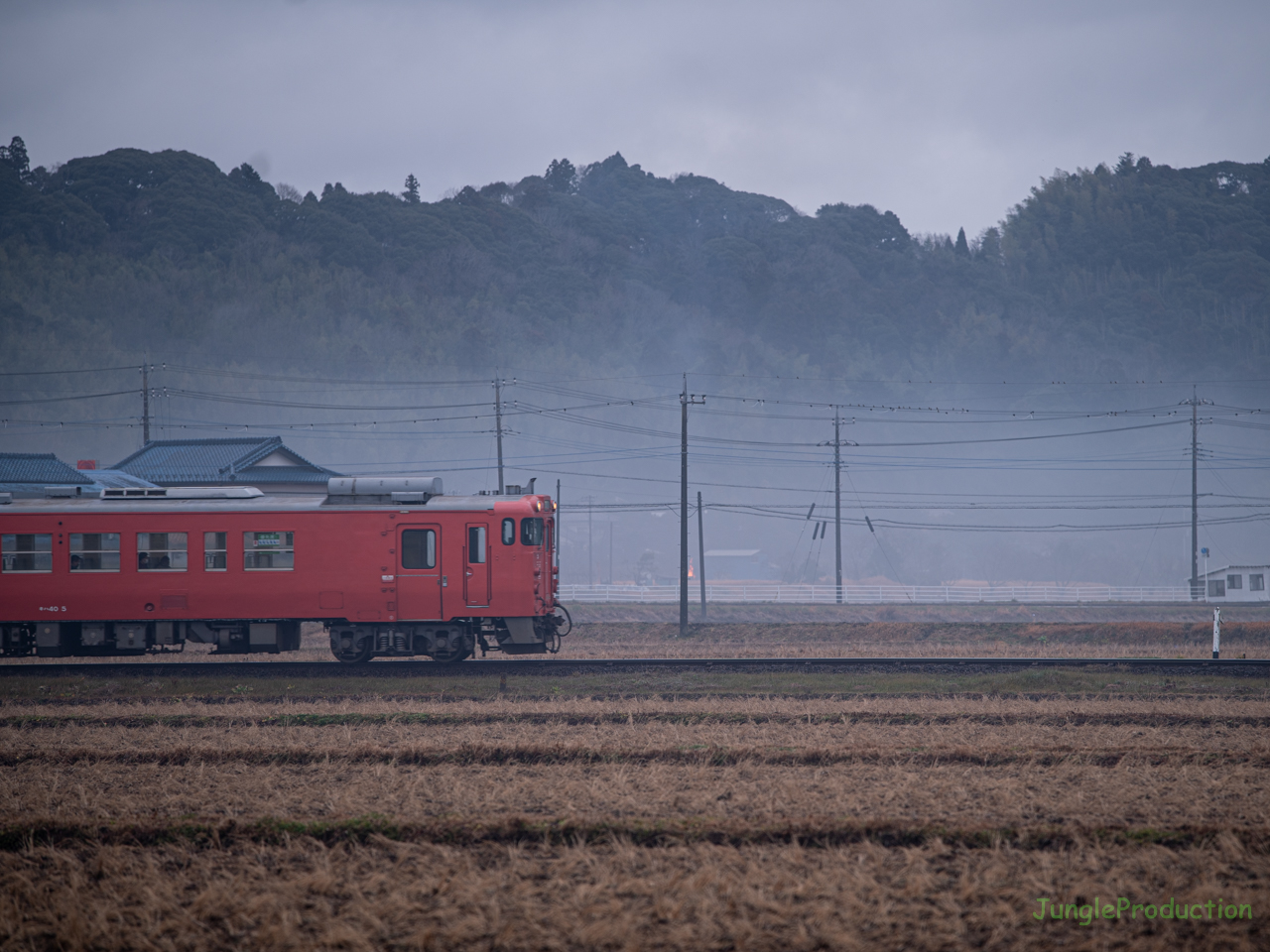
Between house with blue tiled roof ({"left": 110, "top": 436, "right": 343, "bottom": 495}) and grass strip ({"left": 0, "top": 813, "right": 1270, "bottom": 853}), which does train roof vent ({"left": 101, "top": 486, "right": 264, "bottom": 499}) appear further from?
house with blue tiled roof ({"left": 110, "top": 436, "right": 343, "bottom": 495})

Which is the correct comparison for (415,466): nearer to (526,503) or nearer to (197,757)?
(526,503)

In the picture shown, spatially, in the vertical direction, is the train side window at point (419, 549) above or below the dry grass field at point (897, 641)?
above

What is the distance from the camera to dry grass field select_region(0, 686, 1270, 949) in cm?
684

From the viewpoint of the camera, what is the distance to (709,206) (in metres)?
187

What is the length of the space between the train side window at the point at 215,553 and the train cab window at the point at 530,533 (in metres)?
6.69

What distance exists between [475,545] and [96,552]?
338 inches

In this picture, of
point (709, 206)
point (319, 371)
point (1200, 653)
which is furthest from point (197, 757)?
point (709, 206)

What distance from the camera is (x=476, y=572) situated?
68.4ft

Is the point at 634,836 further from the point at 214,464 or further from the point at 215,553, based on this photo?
the point at 214,464

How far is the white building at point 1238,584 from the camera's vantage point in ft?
164

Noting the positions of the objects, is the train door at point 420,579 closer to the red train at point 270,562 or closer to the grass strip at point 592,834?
the red train at point 270,562

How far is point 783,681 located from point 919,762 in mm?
7763

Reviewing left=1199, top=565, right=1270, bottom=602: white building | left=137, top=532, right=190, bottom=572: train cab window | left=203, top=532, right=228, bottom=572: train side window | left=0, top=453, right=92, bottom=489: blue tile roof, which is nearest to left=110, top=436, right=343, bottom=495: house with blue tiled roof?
left=0, top=453, right=92, bottom=489: blue tile roof

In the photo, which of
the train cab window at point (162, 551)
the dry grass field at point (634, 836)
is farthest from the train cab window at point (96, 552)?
the dry grass field at point (634, 836)
